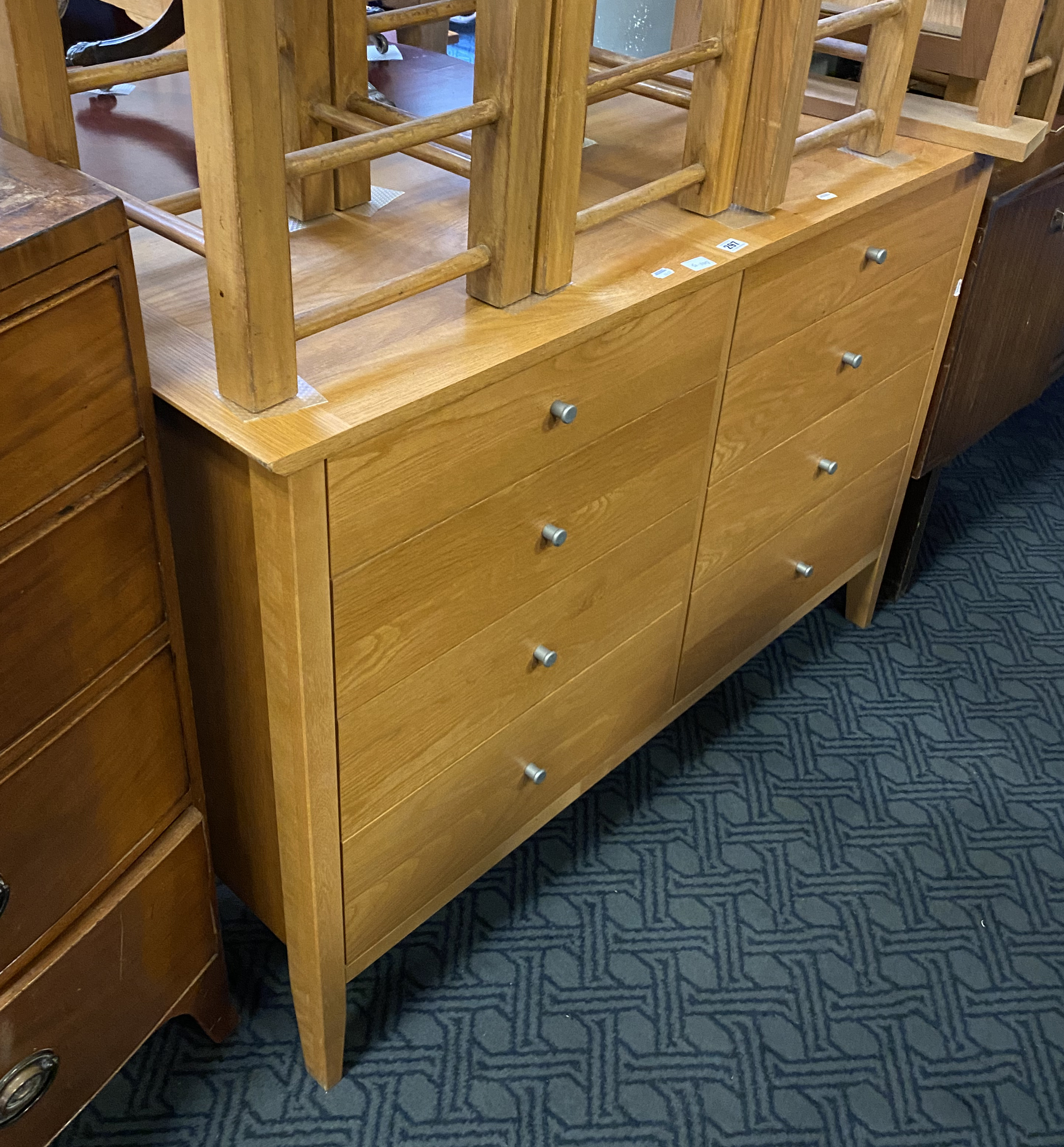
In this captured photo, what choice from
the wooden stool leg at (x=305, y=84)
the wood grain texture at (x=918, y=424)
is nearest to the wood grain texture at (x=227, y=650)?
the wooden stool leg at (x=305, y=84)

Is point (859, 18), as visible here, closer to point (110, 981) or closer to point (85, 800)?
point (85, 800)

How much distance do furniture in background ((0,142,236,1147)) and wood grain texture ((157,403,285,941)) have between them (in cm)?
5

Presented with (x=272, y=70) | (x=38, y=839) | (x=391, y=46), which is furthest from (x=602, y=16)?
(x=38, y=839)

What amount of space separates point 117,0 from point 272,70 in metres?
0.89

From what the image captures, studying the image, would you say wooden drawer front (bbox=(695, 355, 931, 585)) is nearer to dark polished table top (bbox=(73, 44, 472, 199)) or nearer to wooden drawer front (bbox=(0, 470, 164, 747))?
dark polished table top (bbox=(73, 44, 472, 199))

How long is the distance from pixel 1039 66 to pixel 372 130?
41.4 inches

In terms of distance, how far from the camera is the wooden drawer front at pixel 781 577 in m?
1.59

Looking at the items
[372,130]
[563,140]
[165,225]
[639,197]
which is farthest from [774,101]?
[165,225]

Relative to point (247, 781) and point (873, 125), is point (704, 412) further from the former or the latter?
point (247, 781)

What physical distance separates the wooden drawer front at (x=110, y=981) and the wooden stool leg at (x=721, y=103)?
86cm

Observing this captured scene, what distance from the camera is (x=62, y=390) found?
2.57 ft

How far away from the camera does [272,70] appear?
30.6 inches

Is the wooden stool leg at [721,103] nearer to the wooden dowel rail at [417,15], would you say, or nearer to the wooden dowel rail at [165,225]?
the wooden dowel rail at [417,15]

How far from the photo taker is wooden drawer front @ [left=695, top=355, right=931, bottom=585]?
1476mm
